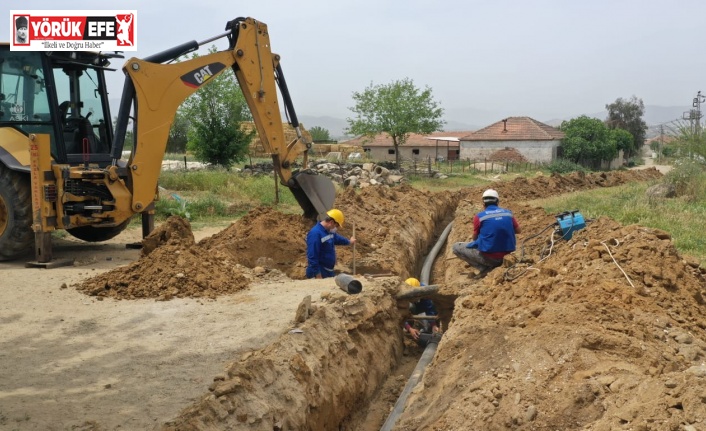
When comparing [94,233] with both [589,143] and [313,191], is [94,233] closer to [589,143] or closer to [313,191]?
[313,191]

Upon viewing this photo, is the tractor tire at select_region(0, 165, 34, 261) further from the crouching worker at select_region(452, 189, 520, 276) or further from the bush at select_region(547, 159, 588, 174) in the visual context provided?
the bush at select_region(547, 159, 588, 174)

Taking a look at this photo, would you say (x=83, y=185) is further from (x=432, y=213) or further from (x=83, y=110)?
(x=432, y=213)

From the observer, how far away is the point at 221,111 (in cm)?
2897

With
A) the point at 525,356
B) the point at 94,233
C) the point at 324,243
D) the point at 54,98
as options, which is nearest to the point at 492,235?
the point at 324,243

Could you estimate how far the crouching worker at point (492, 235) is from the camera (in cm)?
938

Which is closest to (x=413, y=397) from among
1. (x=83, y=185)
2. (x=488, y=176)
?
(x=83, y=185)

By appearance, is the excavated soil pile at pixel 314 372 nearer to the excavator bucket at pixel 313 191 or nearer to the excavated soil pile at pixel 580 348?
the excavated soil pile at pixel 580 348

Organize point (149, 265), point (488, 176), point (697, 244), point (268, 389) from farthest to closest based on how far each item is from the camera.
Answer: point (488, 176) < point (697, 244) < point (149, 265) < point (268, 389)

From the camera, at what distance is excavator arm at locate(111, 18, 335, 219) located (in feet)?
34.3

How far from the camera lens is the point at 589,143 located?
48.0m

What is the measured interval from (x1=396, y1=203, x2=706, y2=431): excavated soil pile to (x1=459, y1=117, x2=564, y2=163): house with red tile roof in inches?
1687

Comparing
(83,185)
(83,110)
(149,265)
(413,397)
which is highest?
(83,110)

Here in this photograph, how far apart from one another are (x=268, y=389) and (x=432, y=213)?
13307 millimetres

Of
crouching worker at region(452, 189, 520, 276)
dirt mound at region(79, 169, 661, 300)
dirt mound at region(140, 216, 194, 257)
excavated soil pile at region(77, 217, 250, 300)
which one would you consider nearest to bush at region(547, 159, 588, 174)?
dirt mound at region(79, 169, 661, 300)
